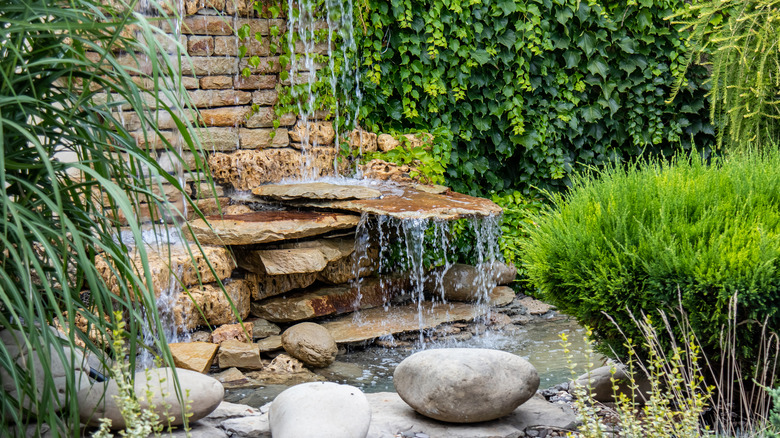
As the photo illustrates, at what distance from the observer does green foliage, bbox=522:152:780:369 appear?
2463mm

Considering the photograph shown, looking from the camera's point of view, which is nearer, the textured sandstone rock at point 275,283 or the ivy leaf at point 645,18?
the textured sandstone rock at point 275,283

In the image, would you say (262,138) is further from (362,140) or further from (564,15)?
(564,15)

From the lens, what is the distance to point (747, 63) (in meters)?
4.62

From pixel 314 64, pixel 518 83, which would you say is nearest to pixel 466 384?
pixel 314 64

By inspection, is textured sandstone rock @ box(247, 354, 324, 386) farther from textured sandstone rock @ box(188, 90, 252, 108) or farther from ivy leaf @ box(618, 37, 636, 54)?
ivy leaf @ box(618, 37, 636, 54)

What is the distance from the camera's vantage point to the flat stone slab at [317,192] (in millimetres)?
4914

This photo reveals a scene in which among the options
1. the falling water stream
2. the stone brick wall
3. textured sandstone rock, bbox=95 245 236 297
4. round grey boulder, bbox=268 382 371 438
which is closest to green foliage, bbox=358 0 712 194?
the falling water stream

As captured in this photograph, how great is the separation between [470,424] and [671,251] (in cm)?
106

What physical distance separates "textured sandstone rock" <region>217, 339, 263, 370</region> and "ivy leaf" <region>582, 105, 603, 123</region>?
3847mm

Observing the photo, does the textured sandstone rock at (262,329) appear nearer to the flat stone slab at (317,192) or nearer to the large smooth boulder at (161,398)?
the flat stone slab at (317,192)

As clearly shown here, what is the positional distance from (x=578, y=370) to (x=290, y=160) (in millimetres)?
2824

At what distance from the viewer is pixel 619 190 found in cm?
296

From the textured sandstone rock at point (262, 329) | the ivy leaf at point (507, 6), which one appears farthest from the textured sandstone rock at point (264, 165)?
the ivy leaf at point (507, 6)

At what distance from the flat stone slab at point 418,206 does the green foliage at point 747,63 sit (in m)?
1.87
